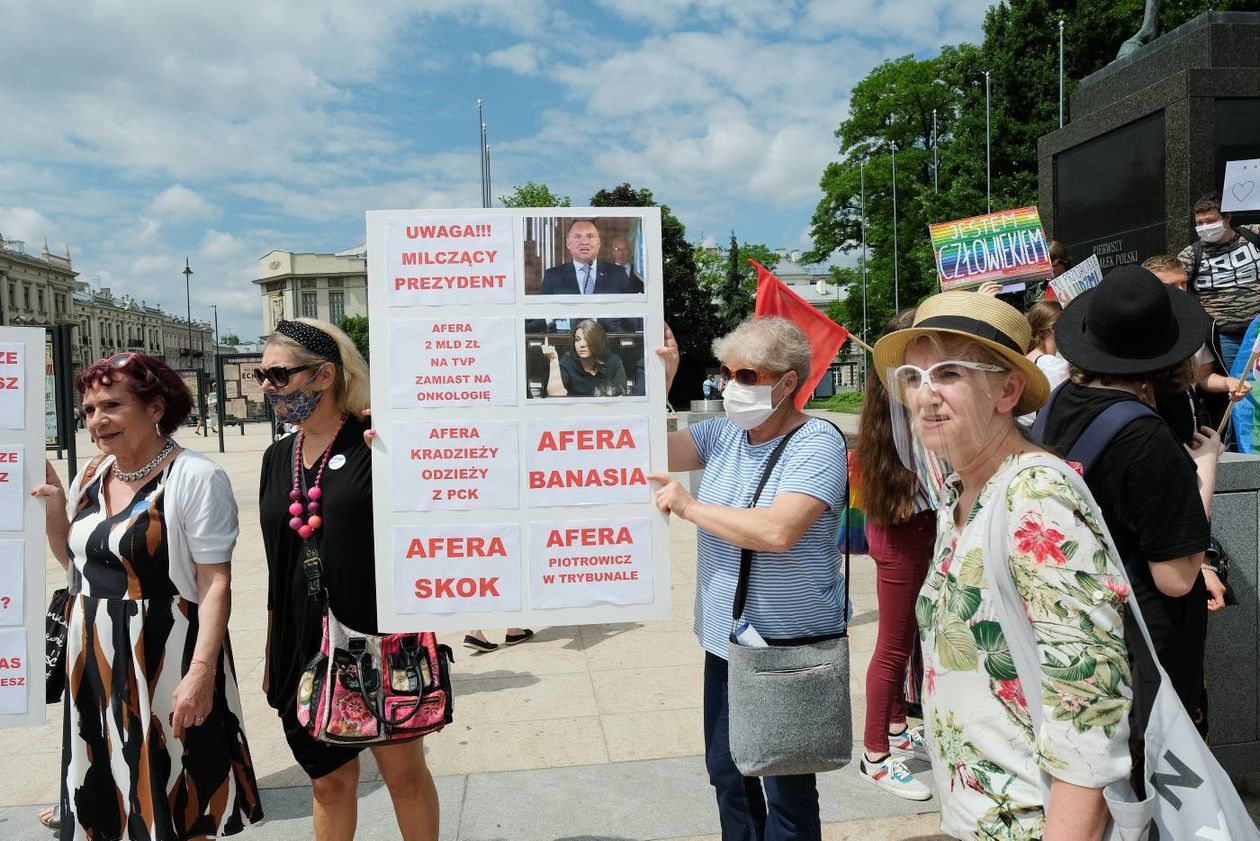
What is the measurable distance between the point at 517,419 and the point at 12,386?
5.35ft

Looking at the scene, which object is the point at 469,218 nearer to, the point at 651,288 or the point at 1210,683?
the point at 651,288

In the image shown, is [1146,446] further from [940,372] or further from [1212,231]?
[1212,231]

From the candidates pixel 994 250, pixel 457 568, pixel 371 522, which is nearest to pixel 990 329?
pixel 457 568

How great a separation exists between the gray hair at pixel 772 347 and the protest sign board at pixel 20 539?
85.9 inches

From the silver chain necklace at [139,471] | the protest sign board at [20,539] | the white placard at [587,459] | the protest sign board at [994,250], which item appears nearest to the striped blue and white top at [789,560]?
the white placard at [587,459]

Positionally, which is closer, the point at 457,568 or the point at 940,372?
the point at 940,372

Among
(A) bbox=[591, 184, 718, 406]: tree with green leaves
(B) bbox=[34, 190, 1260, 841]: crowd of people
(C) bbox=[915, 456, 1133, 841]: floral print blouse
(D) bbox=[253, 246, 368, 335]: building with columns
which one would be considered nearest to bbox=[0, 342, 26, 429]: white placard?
(B) bbox=[34, 190, 1260, 841]: crowd of people

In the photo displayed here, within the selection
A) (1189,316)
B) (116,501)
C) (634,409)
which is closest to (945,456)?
(634,409)

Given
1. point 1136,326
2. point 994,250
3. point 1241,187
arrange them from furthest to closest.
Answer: point 1241,187, point 994,250, point 1136,326

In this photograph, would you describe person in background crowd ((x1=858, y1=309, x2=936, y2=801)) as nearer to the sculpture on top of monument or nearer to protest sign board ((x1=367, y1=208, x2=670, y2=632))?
protest sign board ((x1=367, y1=208, x2=670, y2=632))

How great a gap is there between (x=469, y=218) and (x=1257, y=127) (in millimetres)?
7988

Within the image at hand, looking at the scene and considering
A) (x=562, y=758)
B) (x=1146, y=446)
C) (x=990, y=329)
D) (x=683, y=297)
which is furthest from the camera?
(x=683, y=297)

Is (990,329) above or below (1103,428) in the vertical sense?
above

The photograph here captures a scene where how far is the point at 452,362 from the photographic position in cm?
246
